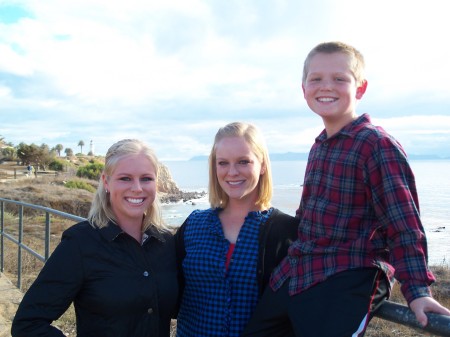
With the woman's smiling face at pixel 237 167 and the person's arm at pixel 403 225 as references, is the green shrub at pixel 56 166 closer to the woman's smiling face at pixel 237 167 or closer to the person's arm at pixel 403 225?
the woman's smiling face at pixel 237 167

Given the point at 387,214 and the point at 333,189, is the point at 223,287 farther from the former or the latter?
the point at 387,214

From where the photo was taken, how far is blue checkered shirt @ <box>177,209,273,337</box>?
227 cm

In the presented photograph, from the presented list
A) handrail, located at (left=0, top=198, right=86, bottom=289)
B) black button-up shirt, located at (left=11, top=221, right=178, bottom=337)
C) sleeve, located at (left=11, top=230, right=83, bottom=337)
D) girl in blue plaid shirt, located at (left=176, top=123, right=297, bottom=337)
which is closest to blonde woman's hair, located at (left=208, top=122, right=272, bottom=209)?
girl in blue plaid shirt, located at (left=176, top=123, right=297, bottom=337)

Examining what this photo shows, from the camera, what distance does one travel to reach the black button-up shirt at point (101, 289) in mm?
2008

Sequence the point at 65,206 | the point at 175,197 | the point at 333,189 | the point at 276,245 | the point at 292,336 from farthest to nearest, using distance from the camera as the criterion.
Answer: the point at 175,197 → the point at 65,206 → the point at 276,245 → the point at 292,336 → the point at 333,189

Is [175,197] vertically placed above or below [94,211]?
below

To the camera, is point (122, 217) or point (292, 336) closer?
point (292, 336)

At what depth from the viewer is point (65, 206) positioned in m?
23.0

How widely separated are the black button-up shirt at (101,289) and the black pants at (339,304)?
2.14 feet

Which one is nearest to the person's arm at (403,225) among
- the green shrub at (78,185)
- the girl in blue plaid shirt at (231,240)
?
the girl in blue plaid shirt at (231,240)

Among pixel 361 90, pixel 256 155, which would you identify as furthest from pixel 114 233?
pixel 361 90

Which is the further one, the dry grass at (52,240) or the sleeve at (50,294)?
the dry grass at (52,240)

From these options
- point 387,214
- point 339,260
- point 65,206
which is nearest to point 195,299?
point 339,260

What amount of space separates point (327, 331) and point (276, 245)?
57 cm
